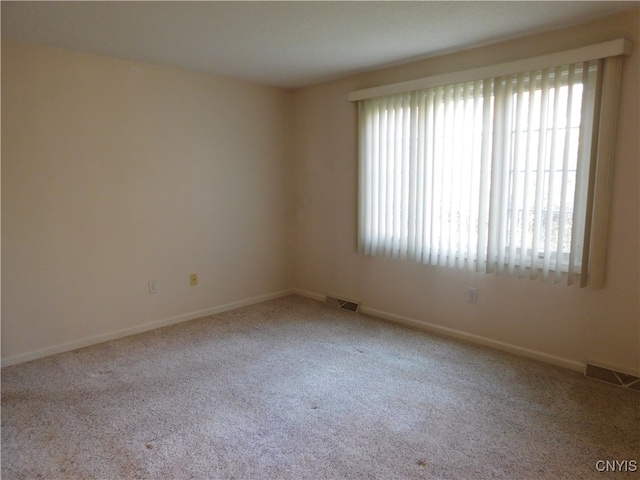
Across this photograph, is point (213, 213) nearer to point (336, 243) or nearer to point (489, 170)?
point (336, 243)

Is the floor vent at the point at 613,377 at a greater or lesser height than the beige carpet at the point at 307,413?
greater

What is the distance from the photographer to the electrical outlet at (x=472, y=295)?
3.30 metres

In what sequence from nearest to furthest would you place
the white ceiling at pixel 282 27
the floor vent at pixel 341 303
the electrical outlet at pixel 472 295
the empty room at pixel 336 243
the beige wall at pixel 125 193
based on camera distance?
the empty room at pixel 336 243 → the white ceiling at pixel 282 27 → the beige wall at pixel 125 193 → the electrical outlet at pixel 472 295 → the floor vent at pixel 341 303

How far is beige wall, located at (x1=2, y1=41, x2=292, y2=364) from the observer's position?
9.66ft

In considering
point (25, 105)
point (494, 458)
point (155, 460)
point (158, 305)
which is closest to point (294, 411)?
point (155, 460)

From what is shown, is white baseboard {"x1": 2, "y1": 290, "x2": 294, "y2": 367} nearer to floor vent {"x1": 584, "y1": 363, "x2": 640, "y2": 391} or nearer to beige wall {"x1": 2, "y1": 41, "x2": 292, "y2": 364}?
beige wall {"x1": 2, "y1": 41, "x2": 292, "y2": 364}

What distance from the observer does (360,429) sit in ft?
7.13

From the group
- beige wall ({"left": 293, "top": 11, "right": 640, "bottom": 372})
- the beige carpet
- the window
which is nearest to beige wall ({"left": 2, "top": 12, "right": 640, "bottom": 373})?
beige wall ({"left": 293, "top": 11, "right": 640, "bottom": 372})

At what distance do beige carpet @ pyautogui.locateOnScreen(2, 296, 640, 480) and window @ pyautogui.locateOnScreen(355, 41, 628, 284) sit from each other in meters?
0.80

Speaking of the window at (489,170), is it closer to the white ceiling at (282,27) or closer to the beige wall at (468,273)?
the beige wall at (468,273)

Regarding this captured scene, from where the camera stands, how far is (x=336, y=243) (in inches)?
170

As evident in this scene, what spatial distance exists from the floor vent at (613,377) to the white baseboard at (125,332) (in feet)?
9.83

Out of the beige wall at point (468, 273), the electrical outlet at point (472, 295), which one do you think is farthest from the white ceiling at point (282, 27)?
the electrical outlet at point (472, 295)

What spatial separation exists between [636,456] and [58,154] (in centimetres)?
393
